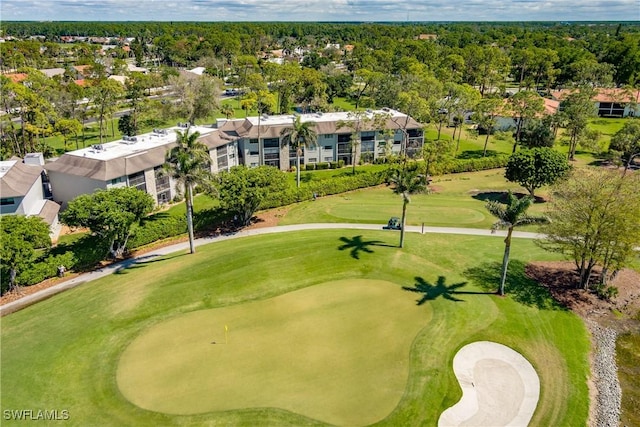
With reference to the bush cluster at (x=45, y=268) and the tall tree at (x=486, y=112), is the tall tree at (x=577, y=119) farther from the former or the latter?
the bush cluster at (x=45, y=268)

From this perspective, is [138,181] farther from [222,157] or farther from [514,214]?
[514,214]

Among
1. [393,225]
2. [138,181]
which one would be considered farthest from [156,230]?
[393,225]

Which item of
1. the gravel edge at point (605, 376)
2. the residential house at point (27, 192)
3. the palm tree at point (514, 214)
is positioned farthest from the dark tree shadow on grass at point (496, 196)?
the residential house at point (27, 192)

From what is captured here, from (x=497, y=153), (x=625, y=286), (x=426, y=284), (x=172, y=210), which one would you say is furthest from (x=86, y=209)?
(x=497, y=153)

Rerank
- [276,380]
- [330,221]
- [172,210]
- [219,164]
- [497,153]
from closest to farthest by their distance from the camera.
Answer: [276,380] → [330,221] → [172,210] → [219,164] → [497,153]

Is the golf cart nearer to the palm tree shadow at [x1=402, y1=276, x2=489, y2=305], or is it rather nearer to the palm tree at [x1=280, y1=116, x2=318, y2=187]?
the palm tree shadow at [x1=402, y1=276, x2=489, y2=305]

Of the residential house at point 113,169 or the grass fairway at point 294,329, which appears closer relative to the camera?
the grass fairway at point 294,329

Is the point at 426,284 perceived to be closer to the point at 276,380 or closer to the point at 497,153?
the point at 276,380
